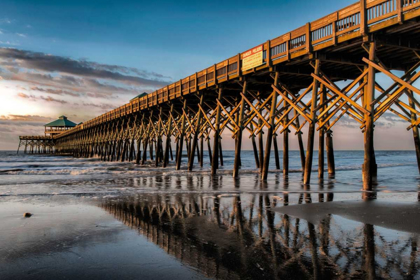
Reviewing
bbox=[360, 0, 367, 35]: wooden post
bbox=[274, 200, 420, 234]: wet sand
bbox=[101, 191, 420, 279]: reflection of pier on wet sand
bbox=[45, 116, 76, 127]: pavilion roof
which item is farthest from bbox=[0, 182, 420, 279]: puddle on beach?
bbox=[45, 116, 76, 127]: pavilion roof

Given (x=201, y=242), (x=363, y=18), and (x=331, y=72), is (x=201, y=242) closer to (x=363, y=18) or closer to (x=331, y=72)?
(x=363, y=18)

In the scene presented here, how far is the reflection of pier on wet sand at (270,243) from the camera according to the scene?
173 inches

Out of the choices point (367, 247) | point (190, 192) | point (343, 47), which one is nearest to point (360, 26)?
point (343, 47)

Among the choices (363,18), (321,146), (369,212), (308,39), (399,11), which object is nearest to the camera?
(369,212)

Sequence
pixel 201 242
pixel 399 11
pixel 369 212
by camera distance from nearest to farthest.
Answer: pixel 201 242 → pixel 369 212 → pixel 399 11

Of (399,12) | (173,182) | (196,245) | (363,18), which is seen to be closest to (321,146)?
(363,18)

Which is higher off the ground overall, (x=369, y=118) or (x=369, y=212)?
(x=369, y=118)

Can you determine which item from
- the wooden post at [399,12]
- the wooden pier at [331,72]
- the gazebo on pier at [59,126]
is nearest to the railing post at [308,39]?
the wooden pier at [331,72]

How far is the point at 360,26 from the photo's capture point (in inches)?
478

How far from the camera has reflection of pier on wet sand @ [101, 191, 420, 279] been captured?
4.39 meters

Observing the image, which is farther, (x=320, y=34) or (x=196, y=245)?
(x=320, y=34)

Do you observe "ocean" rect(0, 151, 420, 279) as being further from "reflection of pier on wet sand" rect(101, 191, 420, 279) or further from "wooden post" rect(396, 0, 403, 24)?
"wooden post" rect(396, 0, 403, 24)

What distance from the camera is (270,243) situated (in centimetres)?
560

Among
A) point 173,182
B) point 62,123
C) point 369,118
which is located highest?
point 62,123
